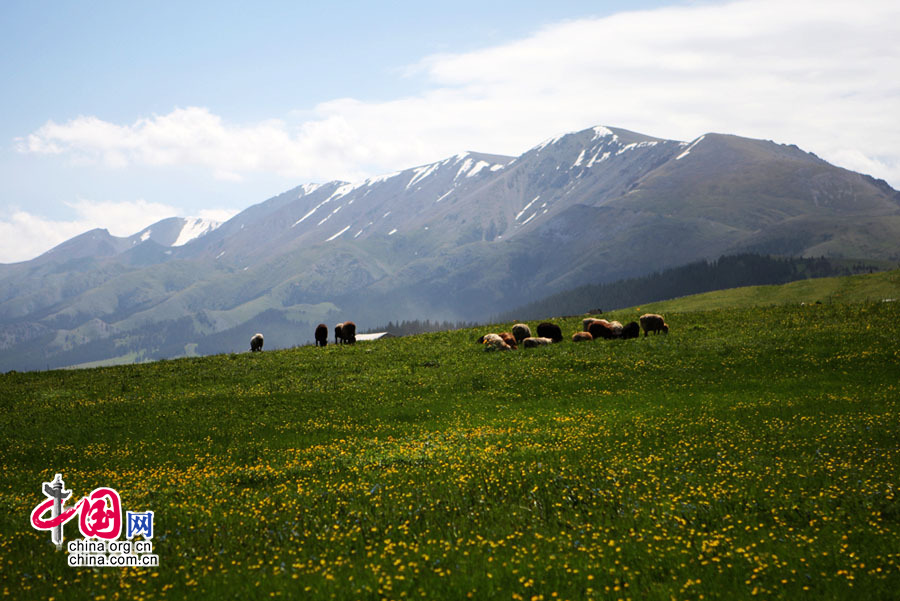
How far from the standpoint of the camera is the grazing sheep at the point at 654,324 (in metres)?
55.0

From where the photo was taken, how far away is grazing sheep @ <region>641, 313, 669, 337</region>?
55031 millimetres

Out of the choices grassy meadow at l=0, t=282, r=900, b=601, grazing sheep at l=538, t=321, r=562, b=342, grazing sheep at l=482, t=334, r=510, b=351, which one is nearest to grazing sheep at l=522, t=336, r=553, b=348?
grazing sheep at l=482, t=334, r=510, b=351

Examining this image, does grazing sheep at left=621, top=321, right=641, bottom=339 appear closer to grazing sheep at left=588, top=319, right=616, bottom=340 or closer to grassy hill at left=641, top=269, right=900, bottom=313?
grazing sheep at left=588, top=319, right=616, bottom=340

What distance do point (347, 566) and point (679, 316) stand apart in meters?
55.8

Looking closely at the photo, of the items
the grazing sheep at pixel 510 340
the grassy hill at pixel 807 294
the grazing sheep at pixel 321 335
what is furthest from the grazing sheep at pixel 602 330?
the grazing sheep at pixel 321 335

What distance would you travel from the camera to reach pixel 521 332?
57094 mm

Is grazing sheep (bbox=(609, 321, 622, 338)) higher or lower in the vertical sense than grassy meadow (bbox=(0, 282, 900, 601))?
higher

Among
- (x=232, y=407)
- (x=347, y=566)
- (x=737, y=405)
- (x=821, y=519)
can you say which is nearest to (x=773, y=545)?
(x=821, y=519)

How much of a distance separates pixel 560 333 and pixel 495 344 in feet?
25.1

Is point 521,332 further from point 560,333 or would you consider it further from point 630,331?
point 630,331

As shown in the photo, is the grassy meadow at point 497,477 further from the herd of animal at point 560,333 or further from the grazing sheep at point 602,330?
the grazing sheep at point 602,330

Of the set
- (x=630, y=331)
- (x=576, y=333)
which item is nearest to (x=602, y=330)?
(x=576, y=333)

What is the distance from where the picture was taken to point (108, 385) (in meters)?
43.5

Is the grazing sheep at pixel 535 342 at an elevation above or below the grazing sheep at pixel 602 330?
below
